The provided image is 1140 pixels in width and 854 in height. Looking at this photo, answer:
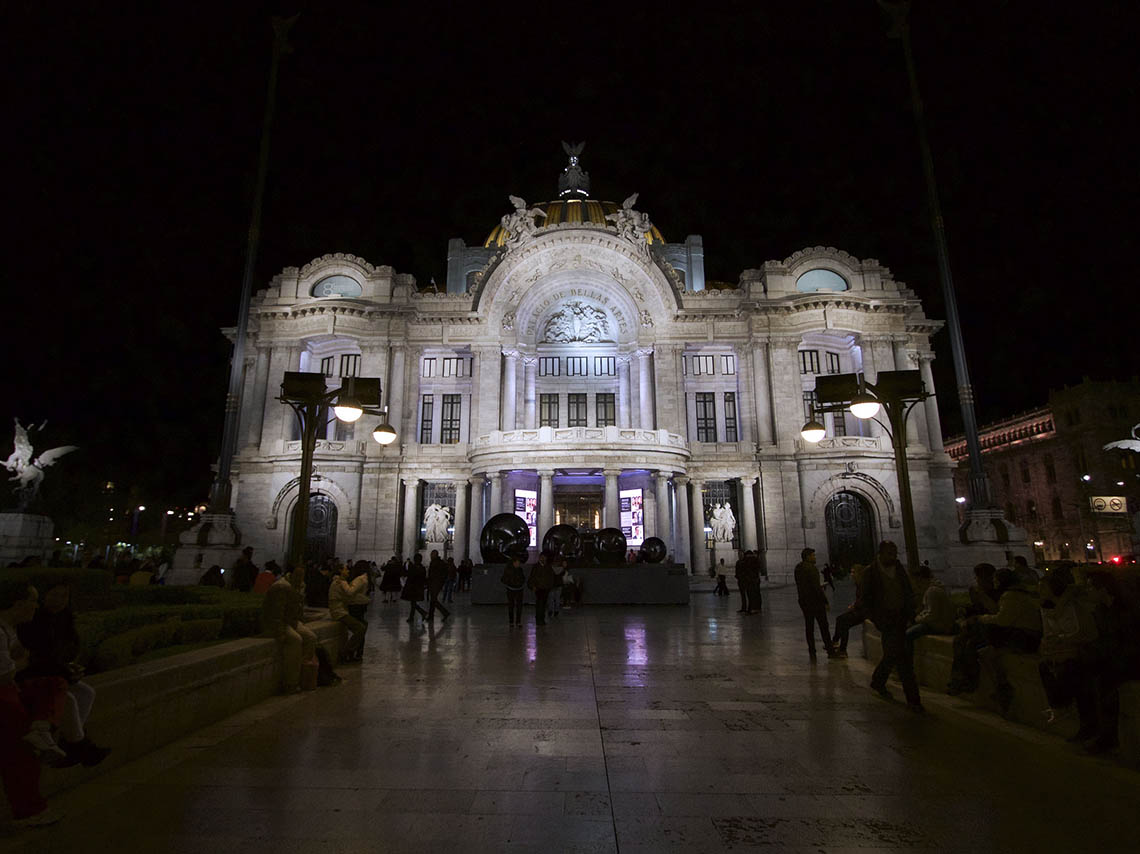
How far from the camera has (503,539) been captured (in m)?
23.0

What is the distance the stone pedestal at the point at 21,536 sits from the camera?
2748 cm

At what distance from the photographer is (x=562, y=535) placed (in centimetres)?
2400

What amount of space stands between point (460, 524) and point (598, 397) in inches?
450

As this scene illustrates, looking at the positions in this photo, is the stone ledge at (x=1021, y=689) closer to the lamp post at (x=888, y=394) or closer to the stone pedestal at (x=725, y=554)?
the lamp post at (x=888, y=394)

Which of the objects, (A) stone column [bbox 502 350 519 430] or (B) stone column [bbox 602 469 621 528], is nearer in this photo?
(B) stone column [bbox 602 469 621 528]

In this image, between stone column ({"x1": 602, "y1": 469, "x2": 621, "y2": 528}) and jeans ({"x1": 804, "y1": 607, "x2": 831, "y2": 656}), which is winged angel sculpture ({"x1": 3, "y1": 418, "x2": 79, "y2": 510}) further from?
jeans ({"x1": 804, "y1": 607, "x2": 831, "y2": 656})

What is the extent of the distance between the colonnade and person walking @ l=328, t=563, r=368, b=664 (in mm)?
19359

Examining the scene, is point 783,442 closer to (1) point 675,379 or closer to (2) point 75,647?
(1) point 675,379

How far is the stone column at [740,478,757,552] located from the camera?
112ft

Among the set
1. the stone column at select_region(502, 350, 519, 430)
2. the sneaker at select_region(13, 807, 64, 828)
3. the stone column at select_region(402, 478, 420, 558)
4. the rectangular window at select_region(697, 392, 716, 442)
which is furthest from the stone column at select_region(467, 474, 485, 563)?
the sneaker at select_region(13, 807, 64, 828)

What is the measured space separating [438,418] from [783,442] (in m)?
20.0

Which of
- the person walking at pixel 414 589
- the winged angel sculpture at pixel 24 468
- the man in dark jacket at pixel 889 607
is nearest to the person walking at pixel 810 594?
the man in dark jacket at pixel 889 607

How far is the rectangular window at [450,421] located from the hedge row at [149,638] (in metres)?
28.4

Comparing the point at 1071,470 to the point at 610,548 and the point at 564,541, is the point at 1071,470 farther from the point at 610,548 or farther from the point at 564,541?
the point at 564,541
